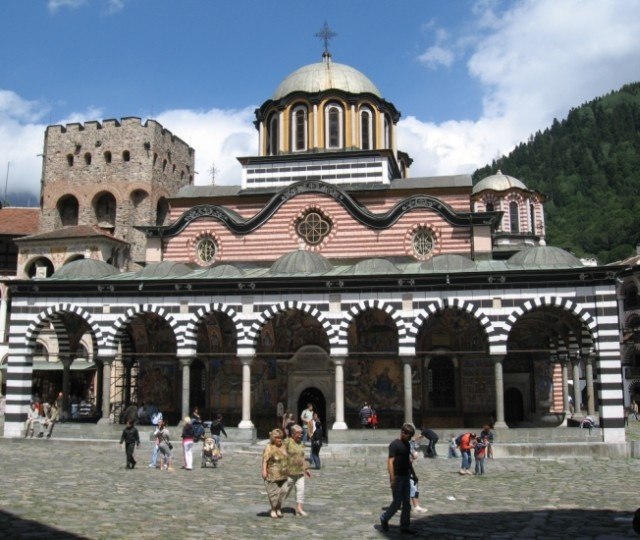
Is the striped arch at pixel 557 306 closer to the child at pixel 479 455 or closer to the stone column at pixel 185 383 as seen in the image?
the child at pixel 479 455

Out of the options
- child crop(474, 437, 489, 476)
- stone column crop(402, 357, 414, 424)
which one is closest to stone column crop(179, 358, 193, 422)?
stone column crop(402, 357, 414, 424)

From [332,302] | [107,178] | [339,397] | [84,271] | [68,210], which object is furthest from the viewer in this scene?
[68,210]

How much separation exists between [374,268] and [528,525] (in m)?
13.0

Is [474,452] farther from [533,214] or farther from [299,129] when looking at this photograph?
[533,214]

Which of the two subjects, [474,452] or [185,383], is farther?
[185,383]

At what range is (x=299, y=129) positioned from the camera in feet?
96.6

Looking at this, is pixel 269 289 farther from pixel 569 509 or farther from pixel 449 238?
pixel 569 509

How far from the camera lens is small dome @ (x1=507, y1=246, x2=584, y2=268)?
21.9 meters

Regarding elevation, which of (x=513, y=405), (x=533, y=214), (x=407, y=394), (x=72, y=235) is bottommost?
(x=513, y=405)

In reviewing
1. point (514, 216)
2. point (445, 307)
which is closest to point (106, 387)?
point (445, 307)

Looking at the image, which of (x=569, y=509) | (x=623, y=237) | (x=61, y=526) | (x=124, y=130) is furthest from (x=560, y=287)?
(x=623, y=237)

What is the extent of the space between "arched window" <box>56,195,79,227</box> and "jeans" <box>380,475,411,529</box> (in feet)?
132

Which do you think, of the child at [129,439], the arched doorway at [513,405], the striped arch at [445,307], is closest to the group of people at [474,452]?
the striped arch at [445,307]

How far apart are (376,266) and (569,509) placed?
12085 millimetres
